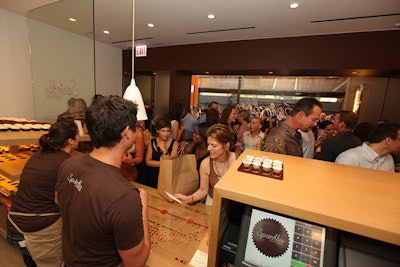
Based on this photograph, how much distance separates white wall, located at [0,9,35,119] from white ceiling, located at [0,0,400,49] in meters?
0.25

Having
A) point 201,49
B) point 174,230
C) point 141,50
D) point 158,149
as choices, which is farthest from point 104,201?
point 141,50

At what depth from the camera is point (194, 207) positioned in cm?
148

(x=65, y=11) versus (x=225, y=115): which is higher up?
(x=65, y=11)

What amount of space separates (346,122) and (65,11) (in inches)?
168

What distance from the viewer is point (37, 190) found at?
1.35 m

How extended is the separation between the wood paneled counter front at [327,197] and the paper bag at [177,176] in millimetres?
754

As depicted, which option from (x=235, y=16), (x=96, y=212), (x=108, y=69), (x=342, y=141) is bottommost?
(x=96, y=212)

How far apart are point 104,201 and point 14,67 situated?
4.44 m

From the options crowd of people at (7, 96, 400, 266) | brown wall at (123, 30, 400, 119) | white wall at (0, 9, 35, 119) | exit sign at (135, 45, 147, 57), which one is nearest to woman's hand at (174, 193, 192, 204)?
crowd of people at (7, 96, 400, 266)

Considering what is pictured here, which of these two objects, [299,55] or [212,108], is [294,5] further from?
[212,108]

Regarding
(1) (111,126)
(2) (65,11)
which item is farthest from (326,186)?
(2) (65,11)

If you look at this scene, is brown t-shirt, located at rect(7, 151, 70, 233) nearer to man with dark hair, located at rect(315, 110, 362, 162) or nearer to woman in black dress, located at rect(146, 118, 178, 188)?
woman in black dress, located at rect(146, 118, 178, 188)

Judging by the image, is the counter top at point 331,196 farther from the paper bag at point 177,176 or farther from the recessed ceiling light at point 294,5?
the recessed ceiling light at point 294,5

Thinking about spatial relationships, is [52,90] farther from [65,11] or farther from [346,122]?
[346,122]
